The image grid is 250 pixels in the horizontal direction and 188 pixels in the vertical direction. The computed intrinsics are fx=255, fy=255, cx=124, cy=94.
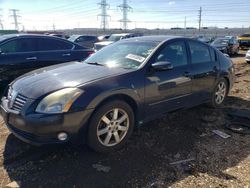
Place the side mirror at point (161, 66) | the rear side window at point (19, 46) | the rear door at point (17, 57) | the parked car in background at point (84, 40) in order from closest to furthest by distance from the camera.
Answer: the side mirror at point (161, 66)
the rear door at point (17, 57)
the rear side window at point (19, 46)
the parked car in background at point (84, 40)

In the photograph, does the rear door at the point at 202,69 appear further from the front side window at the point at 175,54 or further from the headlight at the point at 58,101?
the headlight at the point at 58,101

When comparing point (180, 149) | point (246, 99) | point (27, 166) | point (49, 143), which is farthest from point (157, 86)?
point (246, 99)

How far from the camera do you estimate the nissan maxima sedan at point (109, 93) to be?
9.82ft

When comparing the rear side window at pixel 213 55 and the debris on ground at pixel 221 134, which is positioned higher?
the rear side window at pixel 213 55

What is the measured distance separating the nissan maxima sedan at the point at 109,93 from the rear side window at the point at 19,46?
272 centimetres

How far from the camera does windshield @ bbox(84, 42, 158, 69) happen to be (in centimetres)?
389

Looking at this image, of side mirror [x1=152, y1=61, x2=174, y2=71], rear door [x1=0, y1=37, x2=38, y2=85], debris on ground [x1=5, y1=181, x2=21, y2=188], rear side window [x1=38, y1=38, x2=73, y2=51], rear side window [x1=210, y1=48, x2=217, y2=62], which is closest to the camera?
debris on ground [x1=5, y1=181, x2=21, y2=188]

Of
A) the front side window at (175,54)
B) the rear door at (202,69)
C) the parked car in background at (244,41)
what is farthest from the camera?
the parked car in background at (244,41)

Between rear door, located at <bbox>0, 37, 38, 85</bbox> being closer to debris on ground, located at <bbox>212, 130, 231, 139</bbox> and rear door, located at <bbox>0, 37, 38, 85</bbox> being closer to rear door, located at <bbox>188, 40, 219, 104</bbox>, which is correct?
rear door, located at <bbox>188, 40, 219, 104</bbox>

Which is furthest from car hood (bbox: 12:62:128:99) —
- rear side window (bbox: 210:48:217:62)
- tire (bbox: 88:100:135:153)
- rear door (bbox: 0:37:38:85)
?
rear door (bbox: 0:37:38:85)

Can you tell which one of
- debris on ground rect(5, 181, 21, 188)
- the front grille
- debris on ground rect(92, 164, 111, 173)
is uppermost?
the front grille

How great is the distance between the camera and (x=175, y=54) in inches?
169

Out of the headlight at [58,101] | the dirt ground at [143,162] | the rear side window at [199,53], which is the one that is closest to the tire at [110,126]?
the dirt ground at [143,162]

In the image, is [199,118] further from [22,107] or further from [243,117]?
[22,107]
